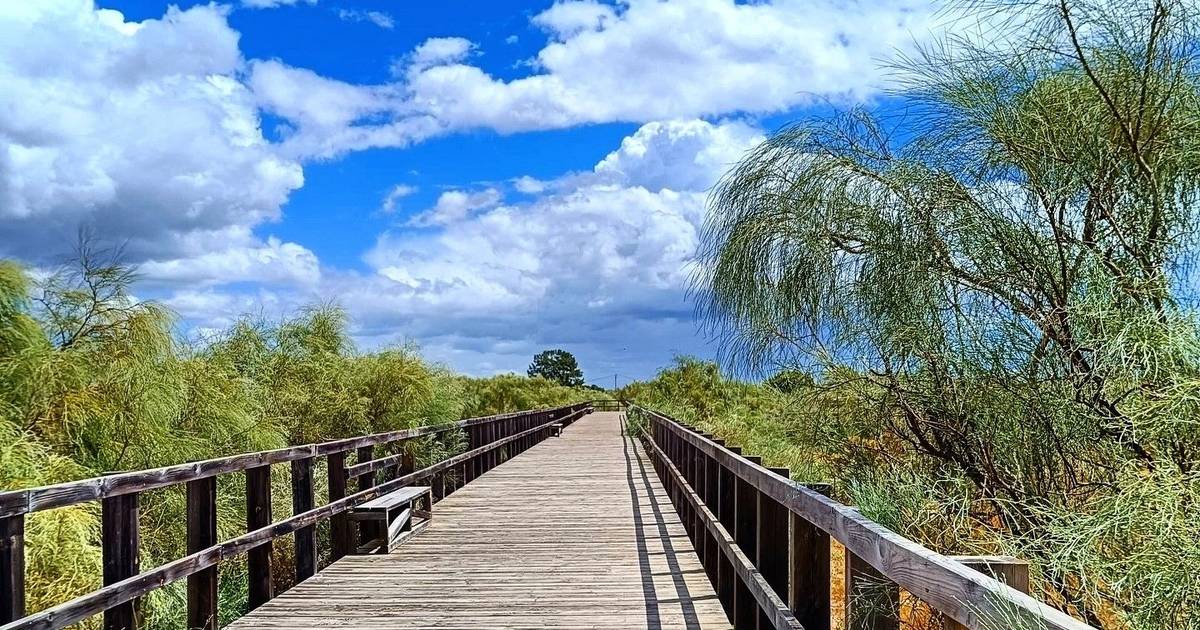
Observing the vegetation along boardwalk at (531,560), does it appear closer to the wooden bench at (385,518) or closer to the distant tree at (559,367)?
the wooden bench at (385,518)

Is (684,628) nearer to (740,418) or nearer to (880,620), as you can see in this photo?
(880,620)

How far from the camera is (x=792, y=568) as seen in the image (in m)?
3.48

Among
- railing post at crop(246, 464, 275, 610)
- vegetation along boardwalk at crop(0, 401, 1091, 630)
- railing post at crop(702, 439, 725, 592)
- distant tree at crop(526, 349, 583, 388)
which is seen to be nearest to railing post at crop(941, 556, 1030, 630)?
vegetation along boardwalk at crop(0, 401, 1091, 630)

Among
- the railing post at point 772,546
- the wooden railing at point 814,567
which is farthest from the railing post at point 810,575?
the railing post at point 772,546

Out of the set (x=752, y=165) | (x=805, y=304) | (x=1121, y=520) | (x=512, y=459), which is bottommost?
(x=512, y=459)

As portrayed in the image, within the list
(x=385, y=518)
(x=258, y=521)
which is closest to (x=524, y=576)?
(x=385, y=518)

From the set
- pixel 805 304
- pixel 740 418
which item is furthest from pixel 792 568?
pixel 740 418

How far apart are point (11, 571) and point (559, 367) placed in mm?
97429

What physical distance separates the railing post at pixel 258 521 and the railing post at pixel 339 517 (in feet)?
4.32

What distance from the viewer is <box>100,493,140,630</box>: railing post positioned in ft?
13.1

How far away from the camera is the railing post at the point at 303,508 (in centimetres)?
618

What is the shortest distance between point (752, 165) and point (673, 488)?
5246 mm

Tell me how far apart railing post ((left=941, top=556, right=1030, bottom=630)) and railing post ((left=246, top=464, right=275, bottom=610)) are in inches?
172

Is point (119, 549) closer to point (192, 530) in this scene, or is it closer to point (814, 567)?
point (192, 530)
